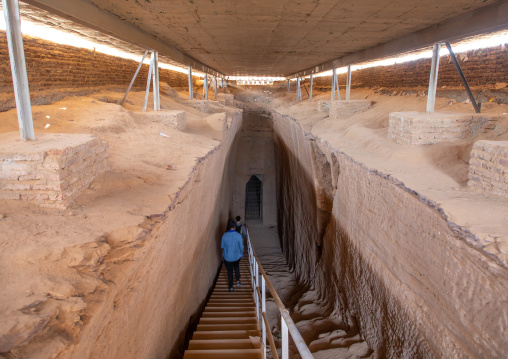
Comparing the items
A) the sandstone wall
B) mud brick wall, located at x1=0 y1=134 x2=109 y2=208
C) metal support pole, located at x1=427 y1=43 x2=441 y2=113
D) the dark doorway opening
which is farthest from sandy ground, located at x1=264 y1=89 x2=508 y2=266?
the dark doorway opening

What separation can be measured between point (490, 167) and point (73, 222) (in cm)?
406

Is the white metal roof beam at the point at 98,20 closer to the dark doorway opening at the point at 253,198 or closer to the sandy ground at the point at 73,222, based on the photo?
the sandy ground at the point at 73,222

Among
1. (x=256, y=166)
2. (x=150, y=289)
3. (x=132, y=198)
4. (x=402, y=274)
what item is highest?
(x=132, y=198)

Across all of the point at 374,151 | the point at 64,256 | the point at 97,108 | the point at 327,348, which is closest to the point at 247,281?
the point at 327,348

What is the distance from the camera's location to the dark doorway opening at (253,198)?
16.6 meters

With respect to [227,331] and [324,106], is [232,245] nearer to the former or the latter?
[227,331]

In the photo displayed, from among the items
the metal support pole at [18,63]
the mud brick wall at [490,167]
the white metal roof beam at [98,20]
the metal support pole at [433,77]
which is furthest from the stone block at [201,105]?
the mud brick wall at [490,167]

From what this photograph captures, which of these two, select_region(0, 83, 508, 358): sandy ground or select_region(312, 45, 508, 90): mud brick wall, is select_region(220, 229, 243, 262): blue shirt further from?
select_region(312, 45, 508, 90): mud brick wall

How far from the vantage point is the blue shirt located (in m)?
6.20

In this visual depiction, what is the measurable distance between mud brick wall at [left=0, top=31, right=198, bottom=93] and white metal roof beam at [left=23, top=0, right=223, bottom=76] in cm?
205

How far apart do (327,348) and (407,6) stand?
15.1ft

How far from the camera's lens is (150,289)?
2967 millimetres

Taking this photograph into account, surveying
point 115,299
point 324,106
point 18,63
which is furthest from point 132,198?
point 324,106

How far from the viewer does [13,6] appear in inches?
124
